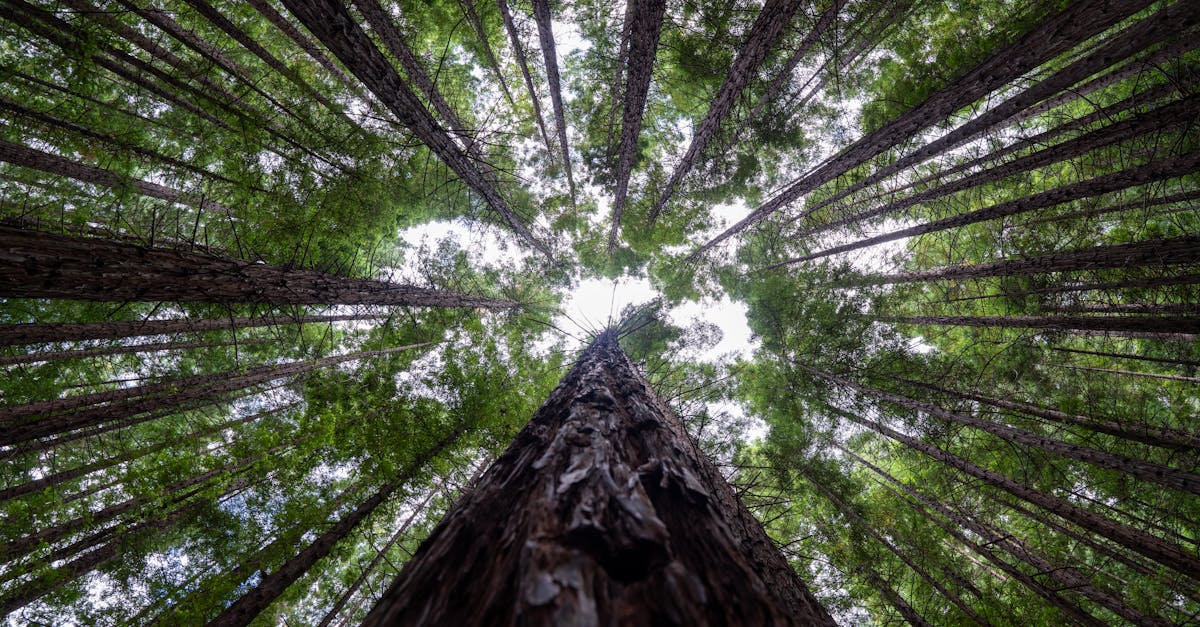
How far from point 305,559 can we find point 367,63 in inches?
263

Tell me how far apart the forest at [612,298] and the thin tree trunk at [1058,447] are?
0.17 ft

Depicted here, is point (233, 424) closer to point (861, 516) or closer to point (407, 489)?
point (407, 489)

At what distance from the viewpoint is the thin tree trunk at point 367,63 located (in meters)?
3.57

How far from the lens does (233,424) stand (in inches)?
417

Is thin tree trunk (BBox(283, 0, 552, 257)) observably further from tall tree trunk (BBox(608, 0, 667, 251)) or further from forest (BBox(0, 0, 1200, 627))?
tall tree trunk (BBox(608, 0, 667, 251))

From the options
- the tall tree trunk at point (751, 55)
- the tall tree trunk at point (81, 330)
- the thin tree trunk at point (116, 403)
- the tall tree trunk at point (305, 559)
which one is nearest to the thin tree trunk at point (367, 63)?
the tall tree trunk at point (81, 330)

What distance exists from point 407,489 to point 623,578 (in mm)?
8126

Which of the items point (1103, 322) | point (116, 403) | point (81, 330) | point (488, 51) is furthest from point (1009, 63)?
point (116, 403)

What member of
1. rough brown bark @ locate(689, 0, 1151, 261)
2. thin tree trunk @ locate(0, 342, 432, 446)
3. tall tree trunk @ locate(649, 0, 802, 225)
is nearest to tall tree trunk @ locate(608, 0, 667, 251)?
tall tree trunk @ locate(649, 0, 802, 225)

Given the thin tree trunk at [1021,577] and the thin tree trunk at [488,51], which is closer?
the thin tree trunk at [1021,577]

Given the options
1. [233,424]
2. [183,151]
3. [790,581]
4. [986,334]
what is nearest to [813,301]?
[986,334]

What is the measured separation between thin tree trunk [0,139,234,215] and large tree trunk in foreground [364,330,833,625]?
24.0 ft

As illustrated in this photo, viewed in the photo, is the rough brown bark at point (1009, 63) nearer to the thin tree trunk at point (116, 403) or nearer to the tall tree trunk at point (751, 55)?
the tall tree trunk at point (751, 55)

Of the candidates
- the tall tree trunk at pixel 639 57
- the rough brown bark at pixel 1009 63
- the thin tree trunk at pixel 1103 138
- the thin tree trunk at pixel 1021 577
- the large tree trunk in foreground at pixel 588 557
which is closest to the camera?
the large tree trunk in foreground at pixel 588 557
